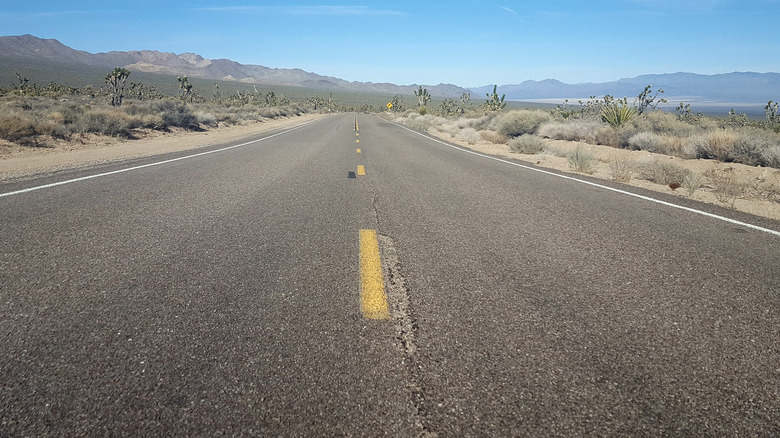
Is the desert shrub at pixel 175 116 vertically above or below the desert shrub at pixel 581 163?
above

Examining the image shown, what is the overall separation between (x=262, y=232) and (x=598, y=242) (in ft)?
11.5

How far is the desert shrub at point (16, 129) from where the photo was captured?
503 inches

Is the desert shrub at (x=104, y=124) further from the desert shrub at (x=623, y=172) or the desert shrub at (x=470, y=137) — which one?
the desert shrub at (x=623, y=172)

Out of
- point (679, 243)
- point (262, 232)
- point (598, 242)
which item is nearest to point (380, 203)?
point (262, 232)

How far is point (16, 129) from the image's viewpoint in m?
13.1

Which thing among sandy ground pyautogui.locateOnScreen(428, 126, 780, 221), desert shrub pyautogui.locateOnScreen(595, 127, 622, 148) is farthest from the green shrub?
sandy ground pyautogui.locateOnScreen(428, 126, 780, 221)

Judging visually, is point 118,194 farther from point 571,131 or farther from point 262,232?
point 571,131

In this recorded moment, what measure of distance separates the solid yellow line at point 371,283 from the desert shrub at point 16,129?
14.8 metres

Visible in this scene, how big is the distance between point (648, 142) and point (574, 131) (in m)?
4.72

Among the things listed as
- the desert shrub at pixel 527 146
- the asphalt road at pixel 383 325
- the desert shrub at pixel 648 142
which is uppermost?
the desert shrub at pixel 648 142

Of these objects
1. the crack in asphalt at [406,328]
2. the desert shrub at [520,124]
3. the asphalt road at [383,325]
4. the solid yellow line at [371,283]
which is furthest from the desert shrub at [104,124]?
the desert shrub at [520,124]

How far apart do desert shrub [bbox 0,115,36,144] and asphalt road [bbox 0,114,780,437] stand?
35.8 ft

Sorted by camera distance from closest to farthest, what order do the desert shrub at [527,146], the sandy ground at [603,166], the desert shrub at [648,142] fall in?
the sandy ground at [603,166]
the desert shrub at [648,142]
the desert shrub at [527,146]

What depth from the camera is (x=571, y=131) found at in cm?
1986
